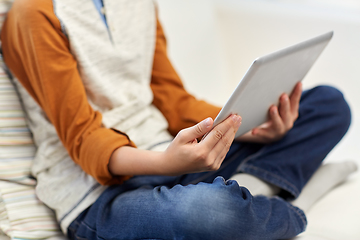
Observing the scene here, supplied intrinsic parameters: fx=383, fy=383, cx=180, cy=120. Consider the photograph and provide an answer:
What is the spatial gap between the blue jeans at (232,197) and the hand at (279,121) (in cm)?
2

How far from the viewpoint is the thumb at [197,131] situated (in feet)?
1.42

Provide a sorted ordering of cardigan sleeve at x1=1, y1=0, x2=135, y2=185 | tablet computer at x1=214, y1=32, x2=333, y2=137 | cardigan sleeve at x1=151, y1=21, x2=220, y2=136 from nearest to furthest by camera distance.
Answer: tablet computer at x1=214, y1=32, x2=333, y2=137 < cardigan sleeve at x1=1, y1=0, x2=135, y2=185 < cardigan sleeve at x1=151, y1=21, x2=220, y2=136

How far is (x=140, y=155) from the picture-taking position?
0.52 m

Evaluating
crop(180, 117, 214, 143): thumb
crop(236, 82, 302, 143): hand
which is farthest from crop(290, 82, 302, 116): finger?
crop(180, 117, 214, 143): thumb

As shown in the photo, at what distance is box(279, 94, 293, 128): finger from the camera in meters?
0.58

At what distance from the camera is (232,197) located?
1.51 ft

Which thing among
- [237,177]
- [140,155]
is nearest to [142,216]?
[140,155]

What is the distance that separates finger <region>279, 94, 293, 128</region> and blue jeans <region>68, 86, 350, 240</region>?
0.05 m

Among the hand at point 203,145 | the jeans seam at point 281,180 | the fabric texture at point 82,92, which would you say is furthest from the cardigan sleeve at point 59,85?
the jeans seam at point 281,180

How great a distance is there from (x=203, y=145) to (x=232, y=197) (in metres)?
0.08

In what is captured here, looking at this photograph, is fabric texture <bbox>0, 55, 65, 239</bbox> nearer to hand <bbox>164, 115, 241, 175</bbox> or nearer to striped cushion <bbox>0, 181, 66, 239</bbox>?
striped cushion <bbox>0, 181, 66, 239</bbox>

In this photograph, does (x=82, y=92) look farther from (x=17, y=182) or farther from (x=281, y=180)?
(x=281, y=180)

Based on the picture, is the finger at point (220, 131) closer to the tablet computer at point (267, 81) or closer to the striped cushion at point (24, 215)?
the tablet computer at point (267, 81)

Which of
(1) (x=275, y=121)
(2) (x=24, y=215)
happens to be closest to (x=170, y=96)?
(1) (x=275, y=121)
